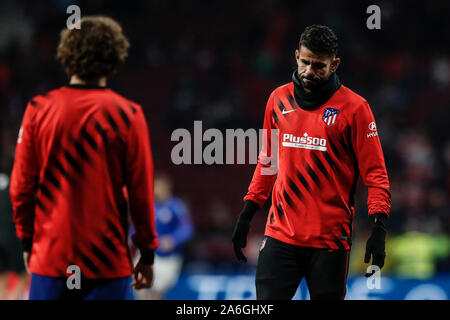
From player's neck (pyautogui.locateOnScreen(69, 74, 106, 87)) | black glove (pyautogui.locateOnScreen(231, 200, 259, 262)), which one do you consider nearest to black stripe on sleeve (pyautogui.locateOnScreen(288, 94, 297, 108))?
black glove (pyautogui.locateOnScreen(231, 200, 259, 262))

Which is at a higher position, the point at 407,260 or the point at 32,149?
the point at 32,149

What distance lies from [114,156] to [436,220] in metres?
9.48

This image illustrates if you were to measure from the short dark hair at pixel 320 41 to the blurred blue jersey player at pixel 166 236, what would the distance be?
5466mm

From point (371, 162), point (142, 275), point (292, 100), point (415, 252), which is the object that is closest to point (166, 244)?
point (415, 252)

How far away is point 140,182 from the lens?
3.06 m

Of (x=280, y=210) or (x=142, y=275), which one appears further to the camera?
(x=280, y=210)

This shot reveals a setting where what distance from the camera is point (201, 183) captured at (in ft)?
42.3

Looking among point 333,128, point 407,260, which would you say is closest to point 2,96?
point 407,260

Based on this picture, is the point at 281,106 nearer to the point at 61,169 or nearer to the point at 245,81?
the point at 61,169

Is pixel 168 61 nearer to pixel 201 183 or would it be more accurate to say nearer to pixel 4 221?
pixel 201 183

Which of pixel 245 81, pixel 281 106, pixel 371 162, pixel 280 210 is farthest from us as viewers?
pixel 245 81

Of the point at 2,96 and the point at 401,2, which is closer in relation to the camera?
the point at 2,96

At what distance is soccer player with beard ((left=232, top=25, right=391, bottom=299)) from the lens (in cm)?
382

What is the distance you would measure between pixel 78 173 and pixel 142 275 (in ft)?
1.97
